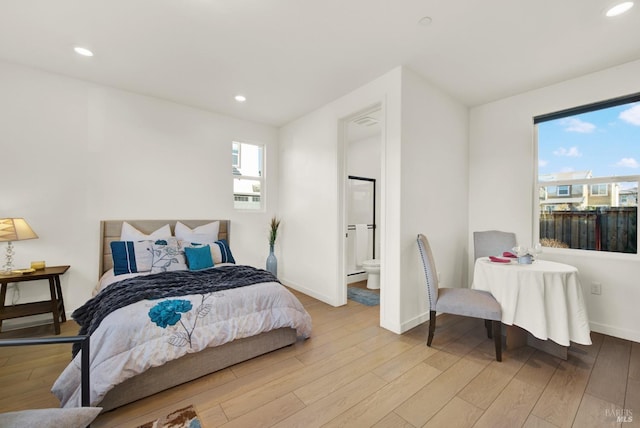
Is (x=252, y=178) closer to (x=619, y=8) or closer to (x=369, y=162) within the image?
(x=369, y=162)

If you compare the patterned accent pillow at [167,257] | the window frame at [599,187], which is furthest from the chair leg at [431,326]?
the patterned accent pillow at [167,257]

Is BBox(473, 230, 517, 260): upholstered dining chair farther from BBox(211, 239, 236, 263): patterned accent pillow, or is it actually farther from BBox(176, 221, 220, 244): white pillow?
BBox(176, 221, 220, 244): white pillow

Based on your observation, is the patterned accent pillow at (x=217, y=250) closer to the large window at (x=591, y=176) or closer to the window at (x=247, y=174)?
the window at (x=247, y=174)

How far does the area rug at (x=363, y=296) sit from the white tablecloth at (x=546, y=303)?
169 cm

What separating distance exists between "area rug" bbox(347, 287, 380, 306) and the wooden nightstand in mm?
3350

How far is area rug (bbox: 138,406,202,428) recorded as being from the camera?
1.52 meters

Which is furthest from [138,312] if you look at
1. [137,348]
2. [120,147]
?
[120,147]

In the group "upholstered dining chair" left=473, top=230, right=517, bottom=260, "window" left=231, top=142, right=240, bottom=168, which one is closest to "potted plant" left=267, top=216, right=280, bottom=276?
"window" left=231, top=142, right=240, bottom=168

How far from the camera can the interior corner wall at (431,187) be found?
277 cm

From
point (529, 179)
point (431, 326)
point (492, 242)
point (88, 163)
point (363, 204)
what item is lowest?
point (431, 326)

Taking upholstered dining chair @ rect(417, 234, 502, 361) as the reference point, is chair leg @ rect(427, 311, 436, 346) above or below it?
below

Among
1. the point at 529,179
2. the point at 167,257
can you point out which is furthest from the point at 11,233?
the point at 529,179

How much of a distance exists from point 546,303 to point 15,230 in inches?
188

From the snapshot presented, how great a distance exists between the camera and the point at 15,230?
2.51 meters
